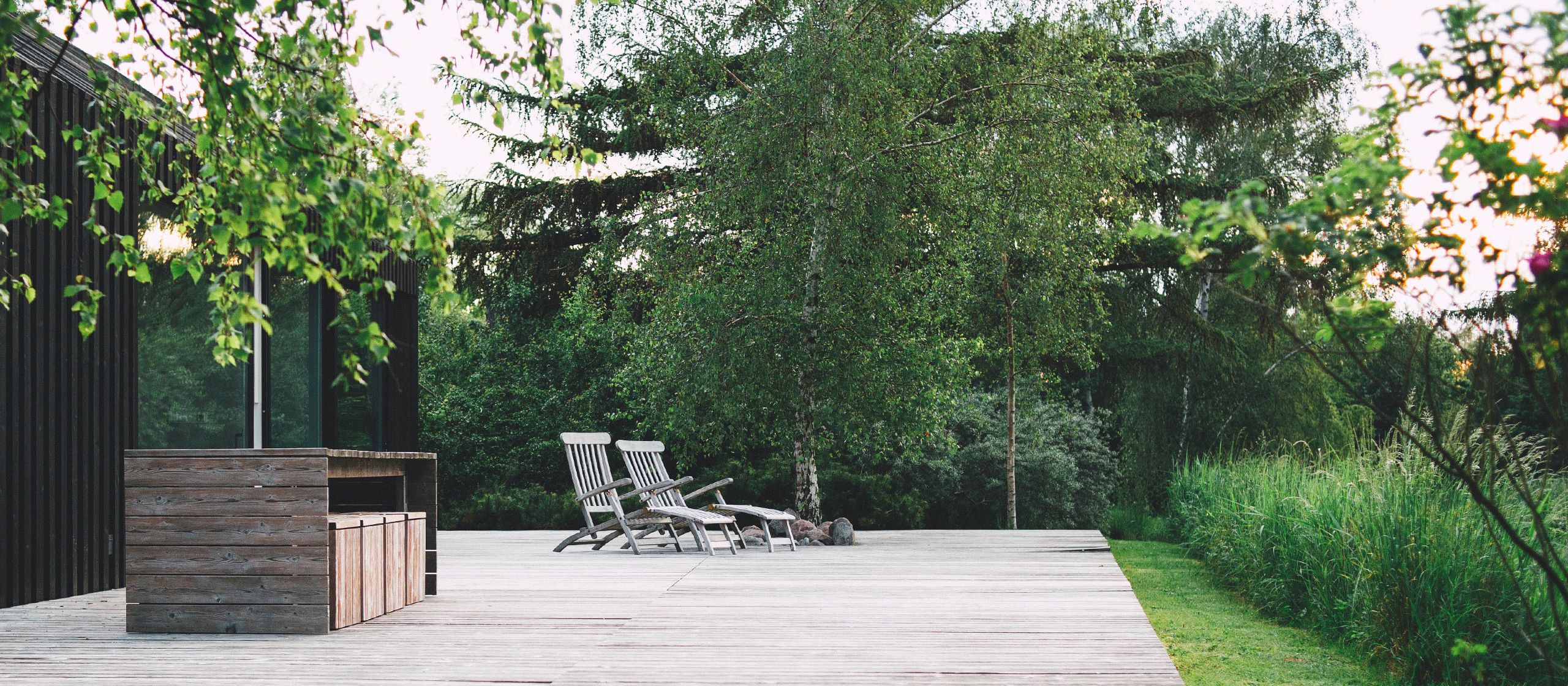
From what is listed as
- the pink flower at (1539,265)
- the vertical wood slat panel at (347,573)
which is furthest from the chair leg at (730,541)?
the pink flower at (1539,265)

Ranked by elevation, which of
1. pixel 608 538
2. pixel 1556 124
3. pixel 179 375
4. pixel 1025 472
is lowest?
pixel 608 538

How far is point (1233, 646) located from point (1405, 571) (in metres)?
0.95

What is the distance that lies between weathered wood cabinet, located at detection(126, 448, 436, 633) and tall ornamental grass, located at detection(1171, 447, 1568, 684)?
3.85m

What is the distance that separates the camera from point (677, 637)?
484cm

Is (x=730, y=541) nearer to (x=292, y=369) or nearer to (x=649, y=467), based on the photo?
(x=649, y=467)

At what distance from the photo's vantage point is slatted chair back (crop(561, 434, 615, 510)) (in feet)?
31.0

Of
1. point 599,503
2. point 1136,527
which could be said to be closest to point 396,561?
point 599,503

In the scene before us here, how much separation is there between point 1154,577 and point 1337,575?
3.25 m

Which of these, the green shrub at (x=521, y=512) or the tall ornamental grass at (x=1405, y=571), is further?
the green shrub at (x=521, y=512)

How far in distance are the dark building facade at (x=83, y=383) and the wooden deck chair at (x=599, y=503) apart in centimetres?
213

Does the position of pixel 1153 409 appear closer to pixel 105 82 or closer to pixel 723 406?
pixel 723 406

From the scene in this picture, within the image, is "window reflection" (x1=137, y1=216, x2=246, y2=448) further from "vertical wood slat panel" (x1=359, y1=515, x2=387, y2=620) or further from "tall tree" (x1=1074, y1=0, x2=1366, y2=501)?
"tall tree" (x1=1074, y1=0, x2=1366, y2=501)

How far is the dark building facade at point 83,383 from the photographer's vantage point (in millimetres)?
6309

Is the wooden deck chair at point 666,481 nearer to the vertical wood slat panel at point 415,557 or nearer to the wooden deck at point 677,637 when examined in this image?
the wooden deck at point 677,637
